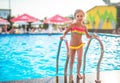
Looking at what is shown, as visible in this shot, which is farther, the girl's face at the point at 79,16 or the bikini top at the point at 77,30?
the bikini top at the point at 77,30

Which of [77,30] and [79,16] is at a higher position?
[79,16]

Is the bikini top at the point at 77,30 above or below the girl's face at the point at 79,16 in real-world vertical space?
below

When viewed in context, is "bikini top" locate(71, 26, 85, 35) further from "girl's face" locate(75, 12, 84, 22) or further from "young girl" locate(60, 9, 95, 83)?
"girl's face" locate(75, 12, 84, 22)

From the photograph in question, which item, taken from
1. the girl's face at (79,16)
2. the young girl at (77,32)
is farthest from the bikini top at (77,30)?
the girl's face at (79,16)

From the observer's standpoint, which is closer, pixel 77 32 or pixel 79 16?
pixel 79 16

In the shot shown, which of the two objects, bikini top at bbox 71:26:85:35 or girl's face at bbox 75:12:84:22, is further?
bikini top at bbox 71:26:85:35

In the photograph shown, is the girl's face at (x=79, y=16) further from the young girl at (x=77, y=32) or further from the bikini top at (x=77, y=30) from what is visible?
the bikini top at (x=77, y=30)

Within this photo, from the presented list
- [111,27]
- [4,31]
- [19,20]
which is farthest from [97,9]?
[4,31]

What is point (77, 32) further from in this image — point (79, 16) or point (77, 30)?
point (79, 16)

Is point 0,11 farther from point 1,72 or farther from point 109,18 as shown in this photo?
point 1,72

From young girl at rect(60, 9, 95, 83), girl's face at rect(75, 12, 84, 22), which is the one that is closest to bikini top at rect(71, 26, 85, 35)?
young girl at rect(60, 9, 95, 83)

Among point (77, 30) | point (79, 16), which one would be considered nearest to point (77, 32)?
point (77, 30)

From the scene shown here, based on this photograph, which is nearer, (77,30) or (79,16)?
(79,16)

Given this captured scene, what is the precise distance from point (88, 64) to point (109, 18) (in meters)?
29.8
